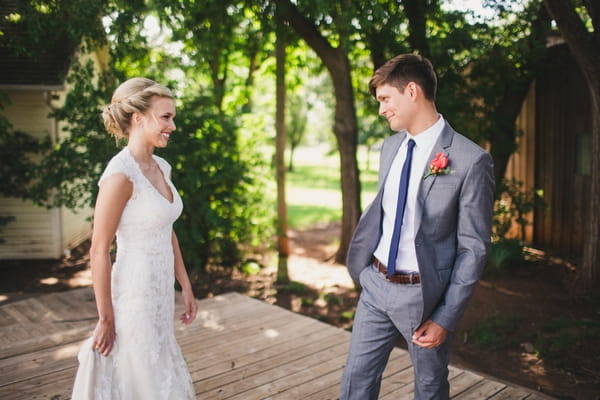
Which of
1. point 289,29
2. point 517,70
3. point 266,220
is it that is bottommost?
point 266,220

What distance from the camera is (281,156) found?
8.68 metres

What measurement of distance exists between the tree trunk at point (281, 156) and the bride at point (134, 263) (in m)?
5.80

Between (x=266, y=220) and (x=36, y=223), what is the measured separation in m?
4.97

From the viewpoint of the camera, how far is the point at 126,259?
2621mm

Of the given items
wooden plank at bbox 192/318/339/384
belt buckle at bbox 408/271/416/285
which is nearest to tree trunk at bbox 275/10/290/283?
wooden plank at bbox 192/318/339/384

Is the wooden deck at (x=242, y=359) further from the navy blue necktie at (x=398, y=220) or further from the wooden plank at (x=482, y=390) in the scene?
the navy blue necktie at (x=398, y=220)

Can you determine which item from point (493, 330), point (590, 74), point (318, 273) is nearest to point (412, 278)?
point (493, 330)

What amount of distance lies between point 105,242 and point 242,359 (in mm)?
2257

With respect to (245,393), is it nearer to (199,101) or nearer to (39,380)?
(39,380)

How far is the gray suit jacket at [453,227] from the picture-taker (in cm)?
234

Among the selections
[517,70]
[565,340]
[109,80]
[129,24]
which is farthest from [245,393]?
[517,70]

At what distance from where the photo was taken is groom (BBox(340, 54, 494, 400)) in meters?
2.37

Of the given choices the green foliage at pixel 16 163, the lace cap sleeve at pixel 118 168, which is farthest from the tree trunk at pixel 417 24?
the green foliage at pixel 16 163

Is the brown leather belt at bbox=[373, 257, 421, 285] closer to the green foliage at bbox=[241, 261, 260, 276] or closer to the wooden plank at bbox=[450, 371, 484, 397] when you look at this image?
the wooden plank at bbox=[450, 371, 484, 397]
